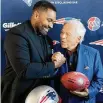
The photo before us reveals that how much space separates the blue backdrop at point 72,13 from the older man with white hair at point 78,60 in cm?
21

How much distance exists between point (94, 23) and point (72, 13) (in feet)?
0.70

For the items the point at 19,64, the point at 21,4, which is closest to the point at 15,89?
the point at 19,64

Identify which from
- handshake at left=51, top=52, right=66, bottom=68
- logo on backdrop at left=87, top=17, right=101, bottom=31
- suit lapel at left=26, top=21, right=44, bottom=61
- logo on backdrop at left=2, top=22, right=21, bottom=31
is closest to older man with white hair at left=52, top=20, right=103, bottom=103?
handshake at left=51, top=52, right=66, bottom=68

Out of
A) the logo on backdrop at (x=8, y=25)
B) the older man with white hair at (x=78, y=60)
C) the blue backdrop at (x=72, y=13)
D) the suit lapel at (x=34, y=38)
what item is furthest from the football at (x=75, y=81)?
the logo on backdrop at (x=8, y=25)

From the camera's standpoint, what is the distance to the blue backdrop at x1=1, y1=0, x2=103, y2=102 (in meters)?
2.20

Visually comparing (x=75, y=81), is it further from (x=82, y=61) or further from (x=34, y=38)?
(x=34, y=38)

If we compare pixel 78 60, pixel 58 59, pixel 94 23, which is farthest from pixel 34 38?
pixel 94 23

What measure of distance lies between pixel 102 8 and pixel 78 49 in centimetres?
46

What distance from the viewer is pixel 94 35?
2.24 m

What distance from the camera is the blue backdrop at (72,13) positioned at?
220 centimetres

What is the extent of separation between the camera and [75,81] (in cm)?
187

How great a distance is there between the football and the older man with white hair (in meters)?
0.08

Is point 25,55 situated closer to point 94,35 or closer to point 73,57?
point 73,57

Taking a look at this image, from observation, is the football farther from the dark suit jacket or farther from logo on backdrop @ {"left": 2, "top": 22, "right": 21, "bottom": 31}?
logo on backdrop @ {"left": 2, "top": 22, "right": 21, "bottom": 31}
